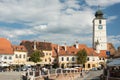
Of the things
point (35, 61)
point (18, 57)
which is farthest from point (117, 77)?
point (18, 57)

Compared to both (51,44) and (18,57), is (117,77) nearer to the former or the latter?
(18,57)

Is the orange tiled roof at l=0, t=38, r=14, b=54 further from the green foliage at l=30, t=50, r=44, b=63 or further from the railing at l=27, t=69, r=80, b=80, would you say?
the railing at l=27, t=69, r=80, b=80

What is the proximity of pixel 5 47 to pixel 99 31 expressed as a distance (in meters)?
45.7

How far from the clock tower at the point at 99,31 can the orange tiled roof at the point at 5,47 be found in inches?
1463

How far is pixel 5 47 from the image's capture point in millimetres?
91750

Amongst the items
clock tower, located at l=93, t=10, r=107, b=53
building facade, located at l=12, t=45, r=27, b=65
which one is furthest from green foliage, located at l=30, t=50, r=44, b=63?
clock tower, located at l=93, t=10, r=107, b=53

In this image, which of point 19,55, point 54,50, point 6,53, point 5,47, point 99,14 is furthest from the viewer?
point 99,14

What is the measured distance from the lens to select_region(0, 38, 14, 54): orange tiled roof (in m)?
90.5

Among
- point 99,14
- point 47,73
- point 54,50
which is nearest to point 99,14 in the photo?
point 99,14

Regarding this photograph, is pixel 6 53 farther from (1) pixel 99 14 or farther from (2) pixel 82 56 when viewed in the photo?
(1) pixel 99 14

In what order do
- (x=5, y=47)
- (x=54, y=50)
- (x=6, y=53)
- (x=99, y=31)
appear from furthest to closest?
(x=99, y=31)
(x=54, y=50)
(x=5, y=47)
(x=6, y=53)

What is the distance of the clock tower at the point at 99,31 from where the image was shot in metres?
122

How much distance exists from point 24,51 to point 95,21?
42318mm

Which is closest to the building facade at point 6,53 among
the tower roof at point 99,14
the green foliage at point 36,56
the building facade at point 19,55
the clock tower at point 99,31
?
the building facade at point 19,55
